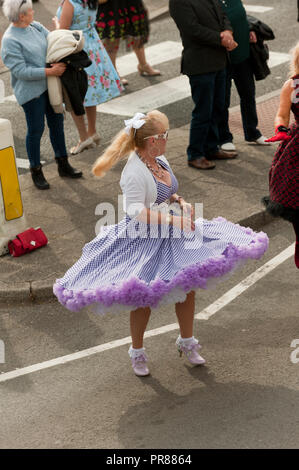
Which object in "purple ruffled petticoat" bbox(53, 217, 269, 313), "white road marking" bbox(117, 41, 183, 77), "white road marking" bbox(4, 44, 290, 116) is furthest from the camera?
"white road marking" bbox(117, 41, 183, 77)

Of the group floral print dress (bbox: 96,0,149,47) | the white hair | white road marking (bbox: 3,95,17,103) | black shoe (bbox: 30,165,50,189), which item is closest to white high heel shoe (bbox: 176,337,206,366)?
black shoe (bbox: 30,165,50,189)

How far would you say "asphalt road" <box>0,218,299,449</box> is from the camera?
→ 5.74 metres

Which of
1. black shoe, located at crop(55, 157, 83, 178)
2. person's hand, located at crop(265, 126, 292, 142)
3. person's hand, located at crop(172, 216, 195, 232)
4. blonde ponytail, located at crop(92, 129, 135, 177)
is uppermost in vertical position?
blonde ponytail, located at crop(92, 129, 135, 177)

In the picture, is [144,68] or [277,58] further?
[277,58]

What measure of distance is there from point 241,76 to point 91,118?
75.1 inches

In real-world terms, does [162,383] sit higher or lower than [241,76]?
lower

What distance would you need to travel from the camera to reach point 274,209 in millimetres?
6883

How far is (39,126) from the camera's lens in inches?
379

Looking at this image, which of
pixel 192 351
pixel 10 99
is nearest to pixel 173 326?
pixel 192 351

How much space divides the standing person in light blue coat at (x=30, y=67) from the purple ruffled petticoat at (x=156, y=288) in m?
3.77

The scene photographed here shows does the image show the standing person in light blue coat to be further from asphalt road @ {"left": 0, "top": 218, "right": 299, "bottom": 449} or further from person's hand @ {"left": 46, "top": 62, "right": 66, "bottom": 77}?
asphalt road @ {"left": 0, "top": 218, "right": 299, "bottom": 449}

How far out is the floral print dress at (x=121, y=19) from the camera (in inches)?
496

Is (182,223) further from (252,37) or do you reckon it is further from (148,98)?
(148,98)

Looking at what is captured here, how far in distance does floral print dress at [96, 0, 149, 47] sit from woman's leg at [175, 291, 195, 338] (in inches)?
281
